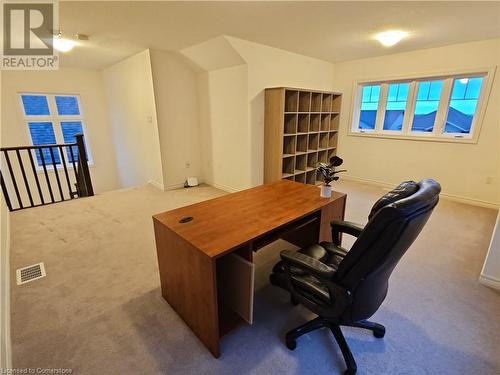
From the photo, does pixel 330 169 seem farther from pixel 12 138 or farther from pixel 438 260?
pixel 12 138

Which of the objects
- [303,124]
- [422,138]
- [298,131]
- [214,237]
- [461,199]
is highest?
[303,124]

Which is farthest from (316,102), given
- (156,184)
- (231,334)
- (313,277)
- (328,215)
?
(231,334)

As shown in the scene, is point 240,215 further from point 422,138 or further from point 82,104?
point 82,104

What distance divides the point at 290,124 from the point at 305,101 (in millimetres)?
515

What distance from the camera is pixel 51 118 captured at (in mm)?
5219

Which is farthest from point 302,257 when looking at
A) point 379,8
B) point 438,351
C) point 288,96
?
point 288,96

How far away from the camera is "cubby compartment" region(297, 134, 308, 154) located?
439cm

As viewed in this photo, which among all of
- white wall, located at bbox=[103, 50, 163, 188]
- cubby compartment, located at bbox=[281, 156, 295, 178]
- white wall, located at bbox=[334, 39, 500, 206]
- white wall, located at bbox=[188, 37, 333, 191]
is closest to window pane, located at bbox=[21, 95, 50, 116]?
white wall, located at bbox=[103, 50, 163, 188]

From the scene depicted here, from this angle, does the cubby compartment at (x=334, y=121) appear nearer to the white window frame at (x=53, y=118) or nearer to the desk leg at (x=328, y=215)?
the desk leg at (x=328, y=215)

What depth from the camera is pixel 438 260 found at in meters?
2.36

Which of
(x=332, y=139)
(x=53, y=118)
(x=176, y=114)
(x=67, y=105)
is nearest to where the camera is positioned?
(x=176, y=114)

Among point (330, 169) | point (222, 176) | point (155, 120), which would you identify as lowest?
point (222, 176)

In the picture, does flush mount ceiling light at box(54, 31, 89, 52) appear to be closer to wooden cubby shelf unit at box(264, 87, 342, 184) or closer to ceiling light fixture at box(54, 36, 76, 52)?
ceiling light fixture at box(54, 36, 76, 52)

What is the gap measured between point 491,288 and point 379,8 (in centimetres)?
272
